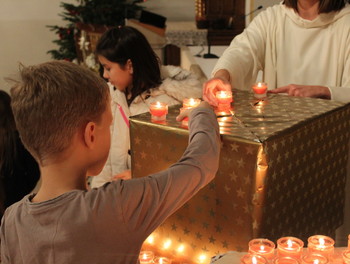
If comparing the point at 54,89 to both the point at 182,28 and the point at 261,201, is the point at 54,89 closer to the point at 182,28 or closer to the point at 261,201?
the point at 261,201

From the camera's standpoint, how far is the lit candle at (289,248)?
1.42 m

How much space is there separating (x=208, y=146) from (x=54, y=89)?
17.7 inches

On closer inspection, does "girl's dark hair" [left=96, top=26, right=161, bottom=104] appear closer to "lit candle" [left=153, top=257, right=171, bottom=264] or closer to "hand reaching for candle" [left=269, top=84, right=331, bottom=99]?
"hand reaching for candle" [left=269, top=84, right=331, bottom=99]

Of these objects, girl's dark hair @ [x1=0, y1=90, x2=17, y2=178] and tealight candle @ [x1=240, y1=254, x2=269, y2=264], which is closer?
tealight candle @ [x1=240, y1=254, x2=269, y2=264]

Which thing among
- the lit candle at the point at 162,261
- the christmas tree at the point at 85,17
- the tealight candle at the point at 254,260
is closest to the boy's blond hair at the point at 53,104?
the tealight candle at the point at 254,260

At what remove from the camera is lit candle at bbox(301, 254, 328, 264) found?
1381 millimetres

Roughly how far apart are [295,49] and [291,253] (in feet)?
4.78

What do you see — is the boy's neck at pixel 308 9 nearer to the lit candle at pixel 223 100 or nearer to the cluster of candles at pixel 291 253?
the lit candle at pixel 223 100

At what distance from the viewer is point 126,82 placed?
2863 mm

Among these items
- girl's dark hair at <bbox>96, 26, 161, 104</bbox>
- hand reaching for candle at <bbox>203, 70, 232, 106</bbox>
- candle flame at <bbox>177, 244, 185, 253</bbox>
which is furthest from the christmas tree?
candle flame at <bbox>177, 244, 185, 253</bbox>

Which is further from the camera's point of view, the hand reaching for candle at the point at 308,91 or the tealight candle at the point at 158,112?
the hand reaching for candle at the point at 308,91

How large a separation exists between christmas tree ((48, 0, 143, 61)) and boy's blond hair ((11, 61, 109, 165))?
6.13m

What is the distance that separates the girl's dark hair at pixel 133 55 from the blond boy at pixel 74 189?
5.25 ft

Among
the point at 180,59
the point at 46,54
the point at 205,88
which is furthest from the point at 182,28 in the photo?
the point at 205,88
